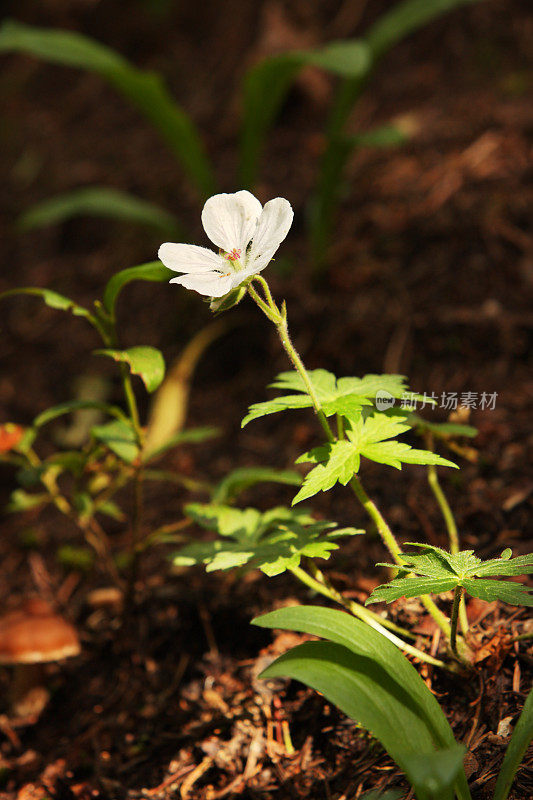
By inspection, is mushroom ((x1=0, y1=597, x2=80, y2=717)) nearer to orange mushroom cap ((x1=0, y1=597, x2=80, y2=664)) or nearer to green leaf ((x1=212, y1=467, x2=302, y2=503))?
orange mushroom cap ((x1=0, y1=597, x2=80, y2=664))

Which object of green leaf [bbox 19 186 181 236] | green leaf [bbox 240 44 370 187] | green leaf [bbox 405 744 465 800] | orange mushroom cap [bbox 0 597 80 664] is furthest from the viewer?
green leaf [bbox 19 186 181 236]

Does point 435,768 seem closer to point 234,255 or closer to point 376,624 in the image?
point 376,624

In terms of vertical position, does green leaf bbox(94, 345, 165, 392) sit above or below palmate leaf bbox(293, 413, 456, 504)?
above

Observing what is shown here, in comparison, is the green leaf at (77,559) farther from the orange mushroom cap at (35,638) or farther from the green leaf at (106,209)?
the green leaf at (106,209)

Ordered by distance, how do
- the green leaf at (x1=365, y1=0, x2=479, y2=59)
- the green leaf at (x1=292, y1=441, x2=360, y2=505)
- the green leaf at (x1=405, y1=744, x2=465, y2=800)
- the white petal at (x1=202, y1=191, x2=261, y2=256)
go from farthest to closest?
the green leaf at (x1=365, y1=0, x2=479, y2=59) < the white petal at (x1=202, y1=191, x2=261, y2=256) < the green leaf at (x1=292, y1=441, x2=360, y2=505) < the green leaf at (x1=405, y1=744, x2=465, y2=800)

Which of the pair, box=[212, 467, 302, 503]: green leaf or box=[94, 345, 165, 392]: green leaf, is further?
box=[212, 467, 302, 503]: green leaf

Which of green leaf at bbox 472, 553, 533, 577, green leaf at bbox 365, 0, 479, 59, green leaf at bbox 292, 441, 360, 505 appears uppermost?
green leaf at bbox 365, 0, 479, 59

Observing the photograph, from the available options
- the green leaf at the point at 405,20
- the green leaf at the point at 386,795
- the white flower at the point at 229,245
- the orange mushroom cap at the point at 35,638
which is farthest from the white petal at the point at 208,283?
the green leaf at the point at 405,20

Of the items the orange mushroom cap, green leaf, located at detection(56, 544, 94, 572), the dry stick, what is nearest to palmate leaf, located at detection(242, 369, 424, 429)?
the dry stick

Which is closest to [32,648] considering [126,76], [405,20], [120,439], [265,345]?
[120,439]
